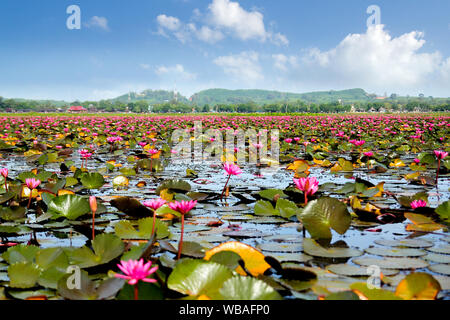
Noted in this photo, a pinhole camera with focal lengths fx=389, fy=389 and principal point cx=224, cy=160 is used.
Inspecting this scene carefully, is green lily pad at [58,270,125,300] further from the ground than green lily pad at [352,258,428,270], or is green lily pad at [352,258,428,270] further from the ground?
green lily pad at [58,270,125,300]

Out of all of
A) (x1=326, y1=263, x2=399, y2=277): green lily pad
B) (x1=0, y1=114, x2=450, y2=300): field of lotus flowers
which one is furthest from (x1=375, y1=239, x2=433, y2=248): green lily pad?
(x1=326, y1=263, x2=399, y2=277): green lily pad

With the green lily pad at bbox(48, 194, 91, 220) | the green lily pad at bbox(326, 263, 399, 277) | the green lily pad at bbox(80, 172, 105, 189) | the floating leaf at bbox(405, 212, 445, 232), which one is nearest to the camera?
the green lily pad at bbox(326, 263, 399, 277)

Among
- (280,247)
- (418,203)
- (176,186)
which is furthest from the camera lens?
(176,186)

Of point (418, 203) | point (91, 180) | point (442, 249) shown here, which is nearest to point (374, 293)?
point (442, 249)

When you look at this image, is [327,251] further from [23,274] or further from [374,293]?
[23,274]

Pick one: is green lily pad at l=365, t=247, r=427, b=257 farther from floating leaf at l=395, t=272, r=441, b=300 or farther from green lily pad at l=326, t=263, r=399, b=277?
floating leaf at l=395, t=272, r=441, b=300

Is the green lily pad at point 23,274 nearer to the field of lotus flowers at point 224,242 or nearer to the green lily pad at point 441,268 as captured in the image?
the field of lotus flowers at point 224,242

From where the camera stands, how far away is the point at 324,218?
2141 millimetres

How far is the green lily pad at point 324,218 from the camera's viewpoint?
2.11 metres

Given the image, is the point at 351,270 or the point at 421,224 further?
the point at 421,224

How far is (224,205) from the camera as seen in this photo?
10.5 ft

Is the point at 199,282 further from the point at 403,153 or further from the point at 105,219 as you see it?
the point at 403,153

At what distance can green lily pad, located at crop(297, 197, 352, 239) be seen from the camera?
2.11 m

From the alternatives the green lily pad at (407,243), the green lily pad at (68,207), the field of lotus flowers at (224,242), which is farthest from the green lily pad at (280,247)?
the green lily pad at (68,207)
